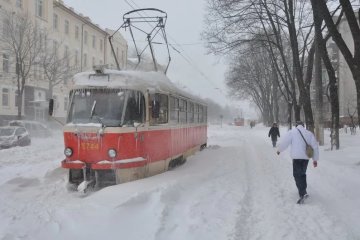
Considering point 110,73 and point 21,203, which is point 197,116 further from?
point 21,203

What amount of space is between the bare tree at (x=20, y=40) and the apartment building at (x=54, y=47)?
0.98m

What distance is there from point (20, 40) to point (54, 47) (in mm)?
7327

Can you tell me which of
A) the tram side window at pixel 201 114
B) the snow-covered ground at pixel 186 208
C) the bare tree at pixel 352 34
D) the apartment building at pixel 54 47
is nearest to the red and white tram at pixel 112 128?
the snow-covered ground at pixel 186 208

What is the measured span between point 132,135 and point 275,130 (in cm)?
1752

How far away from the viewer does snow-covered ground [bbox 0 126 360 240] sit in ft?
24.3

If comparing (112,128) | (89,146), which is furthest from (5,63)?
(112,128)

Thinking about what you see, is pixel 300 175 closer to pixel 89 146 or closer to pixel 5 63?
pixel 89 146

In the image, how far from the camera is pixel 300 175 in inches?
396

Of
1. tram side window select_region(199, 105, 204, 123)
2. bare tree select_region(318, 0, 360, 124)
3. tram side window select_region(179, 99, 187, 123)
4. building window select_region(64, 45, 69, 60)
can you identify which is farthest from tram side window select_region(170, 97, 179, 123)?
building window select_region(64, 45, 69, 60)

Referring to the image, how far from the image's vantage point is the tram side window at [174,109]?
14320mm

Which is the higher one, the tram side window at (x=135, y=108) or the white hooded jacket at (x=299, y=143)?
the tram side window at (x=135, y=108)

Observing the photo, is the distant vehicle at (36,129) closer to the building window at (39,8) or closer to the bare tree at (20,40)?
the bare tree at (20,40)

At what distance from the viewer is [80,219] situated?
26.0 ft

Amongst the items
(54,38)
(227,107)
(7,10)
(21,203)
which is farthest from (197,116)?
(227,107)
